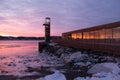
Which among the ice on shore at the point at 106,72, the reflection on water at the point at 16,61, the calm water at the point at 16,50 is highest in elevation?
the ice on shore at the point at 106,72

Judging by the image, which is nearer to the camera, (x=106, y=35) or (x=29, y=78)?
(x=29, y=78)

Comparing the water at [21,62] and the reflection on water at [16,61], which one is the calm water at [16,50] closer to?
the reflection on water at [16,61]

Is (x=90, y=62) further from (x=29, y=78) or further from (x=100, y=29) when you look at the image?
(x=100, y=29)

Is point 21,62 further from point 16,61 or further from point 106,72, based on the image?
point 106,72

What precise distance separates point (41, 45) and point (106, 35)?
20624mm

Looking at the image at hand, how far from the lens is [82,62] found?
23484 millimetres

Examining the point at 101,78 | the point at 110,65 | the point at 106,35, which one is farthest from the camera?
the point at 106,35

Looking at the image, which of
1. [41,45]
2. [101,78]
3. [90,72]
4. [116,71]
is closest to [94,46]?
[90,72]

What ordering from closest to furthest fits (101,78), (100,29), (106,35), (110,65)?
(101,78)
(110,65)
(106,35)
(100,29)

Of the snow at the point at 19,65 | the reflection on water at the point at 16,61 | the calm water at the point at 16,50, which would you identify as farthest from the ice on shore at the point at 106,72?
the calm water at the point at 16,50

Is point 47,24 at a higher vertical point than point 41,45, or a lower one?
higher

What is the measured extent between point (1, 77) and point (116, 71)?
7.81 metres

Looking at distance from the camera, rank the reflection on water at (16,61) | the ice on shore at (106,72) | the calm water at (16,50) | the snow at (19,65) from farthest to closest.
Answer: the calm water at (16,50)
the reflection on water at (16,61)
the snow at (19,65)
the ice on shore at (106,72)

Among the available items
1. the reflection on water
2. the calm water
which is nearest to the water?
the reflection on water
